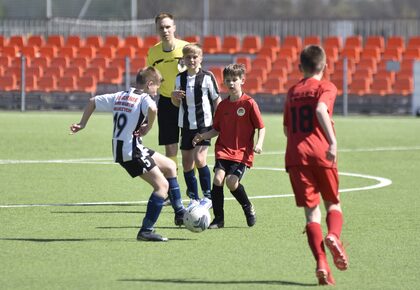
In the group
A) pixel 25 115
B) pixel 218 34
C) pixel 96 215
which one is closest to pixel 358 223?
pixel 96 215

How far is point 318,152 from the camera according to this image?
7812 millimetres

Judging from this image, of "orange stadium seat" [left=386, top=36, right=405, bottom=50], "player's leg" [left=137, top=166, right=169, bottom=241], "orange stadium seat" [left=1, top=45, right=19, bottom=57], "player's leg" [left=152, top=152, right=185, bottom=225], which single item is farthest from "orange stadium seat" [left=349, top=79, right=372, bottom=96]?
"player's leg" [left=137, top=166, right=169, bottom=241]

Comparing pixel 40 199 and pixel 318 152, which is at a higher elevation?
pixel 318 152

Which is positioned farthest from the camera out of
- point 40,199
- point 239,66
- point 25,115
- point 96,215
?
point 25,115

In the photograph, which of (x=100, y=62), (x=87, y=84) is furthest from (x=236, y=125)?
(x=100, y=62)

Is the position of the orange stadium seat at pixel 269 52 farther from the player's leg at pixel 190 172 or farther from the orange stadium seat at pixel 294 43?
the player's leg at pixel 190 172

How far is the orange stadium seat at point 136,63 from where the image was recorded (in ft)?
110

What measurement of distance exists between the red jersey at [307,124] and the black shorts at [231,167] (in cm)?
271

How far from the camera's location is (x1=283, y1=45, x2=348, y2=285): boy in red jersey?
7789 mm

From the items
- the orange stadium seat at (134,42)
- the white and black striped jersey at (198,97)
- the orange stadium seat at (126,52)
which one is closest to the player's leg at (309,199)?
the white and black striped jersey at (198,97)

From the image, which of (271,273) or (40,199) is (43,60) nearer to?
(40,199)

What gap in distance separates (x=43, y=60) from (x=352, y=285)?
92.1 feet

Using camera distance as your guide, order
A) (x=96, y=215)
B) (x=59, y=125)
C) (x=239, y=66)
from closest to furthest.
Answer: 1. (x=239, y=66)
2. (x=96, y=215)
3. (x=59, y=125)

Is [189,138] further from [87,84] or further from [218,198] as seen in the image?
[87,84]
